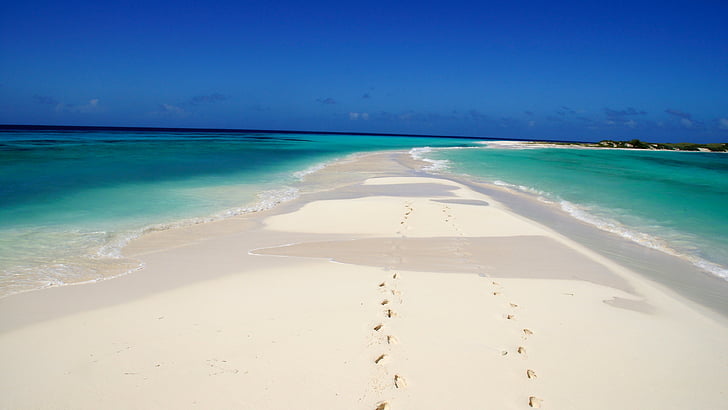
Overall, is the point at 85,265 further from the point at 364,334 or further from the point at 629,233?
the point at 629,233

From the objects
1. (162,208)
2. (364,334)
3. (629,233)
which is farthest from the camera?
(162,208)

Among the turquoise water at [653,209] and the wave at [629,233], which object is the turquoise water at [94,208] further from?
the turquoise water at [653,209]

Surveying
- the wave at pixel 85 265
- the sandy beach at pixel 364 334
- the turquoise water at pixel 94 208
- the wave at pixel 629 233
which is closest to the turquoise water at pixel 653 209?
the wave at pixel 629 233

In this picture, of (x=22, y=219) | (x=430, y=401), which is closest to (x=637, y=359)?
(x=430, y=401)

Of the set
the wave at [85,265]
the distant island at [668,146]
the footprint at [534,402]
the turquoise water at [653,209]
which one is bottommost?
the wave at [85,265]

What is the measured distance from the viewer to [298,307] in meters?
4.32

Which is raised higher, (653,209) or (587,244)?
(653,209)

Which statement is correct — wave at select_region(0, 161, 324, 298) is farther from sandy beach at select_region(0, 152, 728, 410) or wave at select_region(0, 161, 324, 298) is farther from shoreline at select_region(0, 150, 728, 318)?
sandy beach at select_region(0, 152, 728, 410)

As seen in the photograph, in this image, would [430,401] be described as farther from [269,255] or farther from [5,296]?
[5,296]

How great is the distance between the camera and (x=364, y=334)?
A: 3.71 meters

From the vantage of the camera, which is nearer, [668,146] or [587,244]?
[587,244]

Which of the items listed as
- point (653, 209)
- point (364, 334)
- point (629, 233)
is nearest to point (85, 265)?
point (364, 334)

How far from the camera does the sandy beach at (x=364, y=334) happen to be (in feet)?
9.61

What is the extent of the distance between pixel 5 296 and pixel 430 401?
4.94 metres
